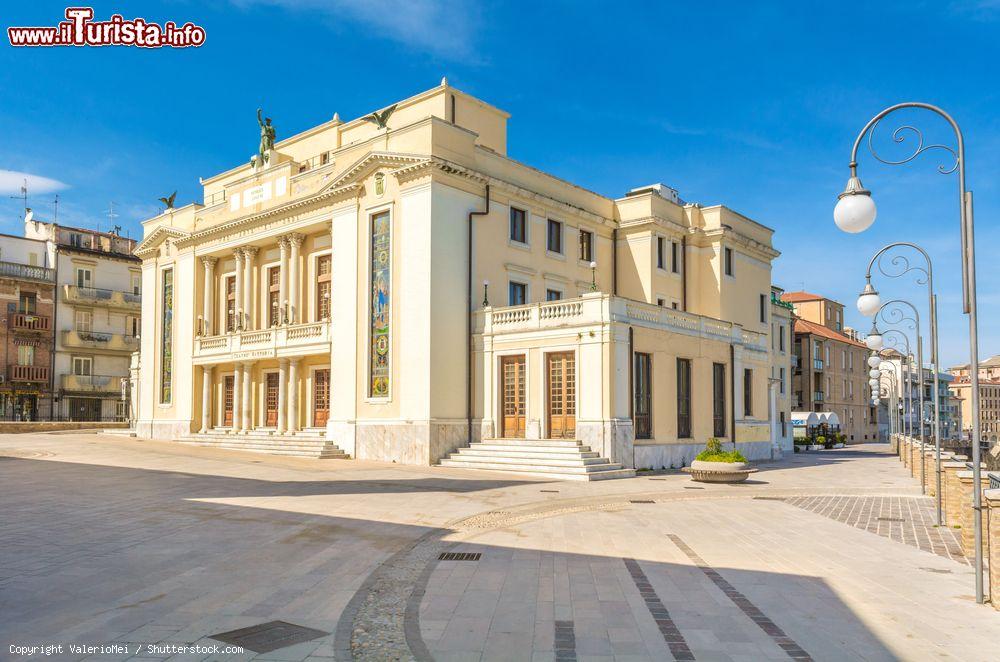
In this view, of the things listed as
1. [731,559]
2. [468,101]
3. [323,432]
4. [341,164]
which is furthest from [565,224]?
[731,559]

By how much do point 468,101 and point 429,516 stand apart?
2226 centimetres

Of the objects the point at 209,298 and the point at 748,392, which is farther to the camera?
the point at 209,298

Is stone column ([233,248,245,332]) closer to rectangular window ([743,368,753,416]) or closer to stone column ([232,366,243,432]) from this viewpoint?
stone column ([232,366,243,432])

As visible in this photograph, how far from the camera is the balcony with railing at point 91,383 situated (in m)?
57.7

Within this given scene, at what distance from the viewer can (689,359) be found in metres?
30.8

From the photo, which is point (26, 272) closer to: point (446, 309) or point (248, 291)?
point (248, 291)

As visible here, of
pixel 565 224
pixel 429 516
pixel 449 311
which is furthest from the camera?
pixel 565 224

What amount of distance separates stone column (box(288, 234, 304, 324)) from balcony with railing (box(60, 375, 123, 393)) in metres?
32.1

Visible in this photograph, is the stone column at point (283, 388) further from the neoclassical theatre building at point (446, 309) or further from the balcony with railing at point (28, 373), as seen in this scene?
the balcony with railing at point (28, 373)

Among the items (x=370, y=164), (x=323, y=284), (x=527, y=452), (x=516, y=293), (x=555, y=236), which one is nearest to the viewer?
(x=527, y=452)

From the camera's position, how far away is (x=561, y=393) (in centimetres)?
2756

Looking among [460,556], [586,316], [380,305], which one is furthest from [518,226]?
[460,556]

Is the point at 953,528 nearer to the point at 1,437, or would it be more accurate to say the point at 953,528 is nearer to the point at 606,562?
the point at 606,562

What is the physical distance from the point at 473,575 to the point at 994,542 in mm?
5751
